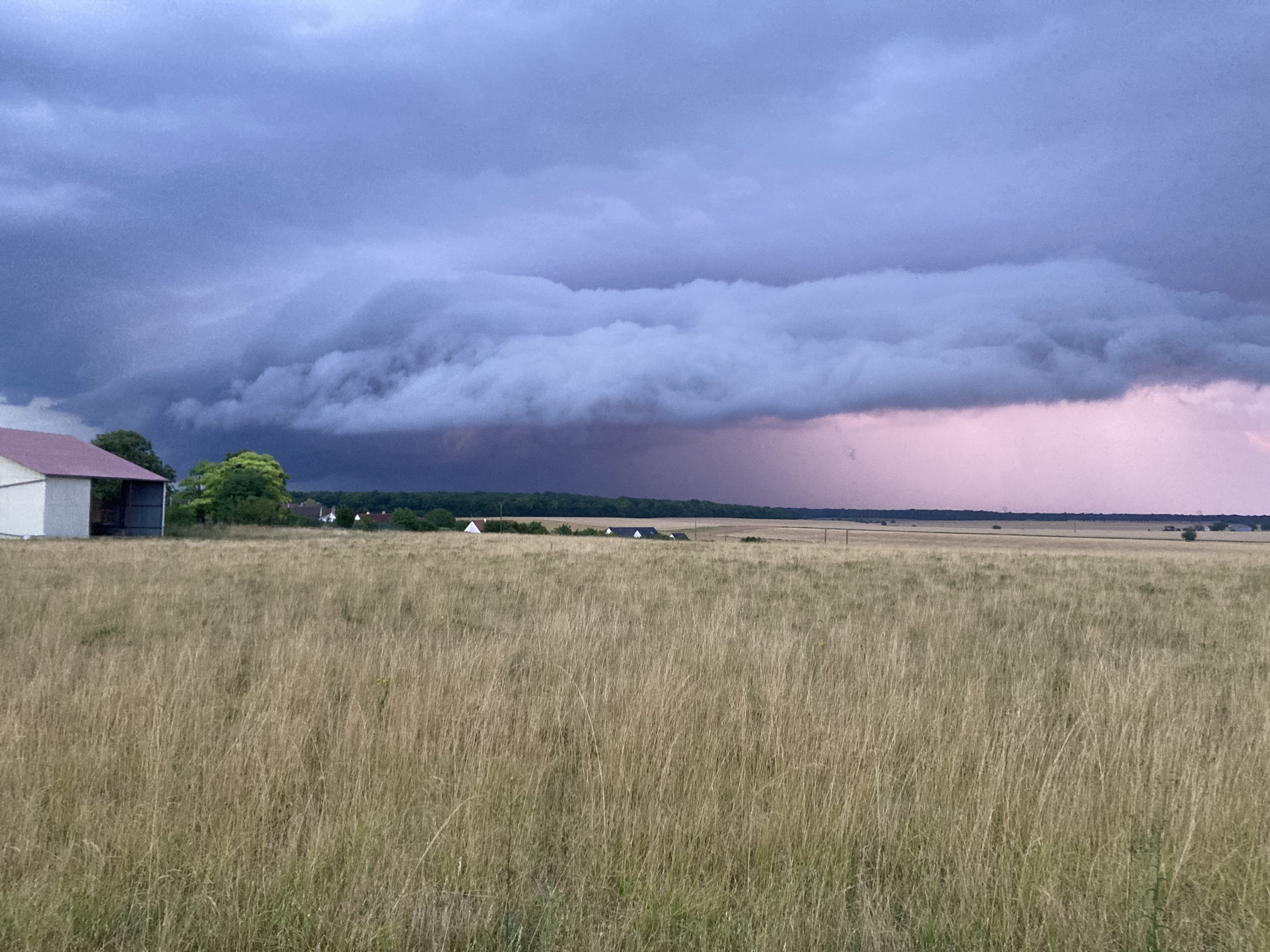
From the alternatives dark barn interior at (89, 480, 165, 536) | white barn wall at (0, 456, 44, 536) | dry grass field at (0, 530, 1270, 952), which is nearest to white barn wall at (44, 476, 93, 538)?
white barn wall at (0, 456, 44, 536)

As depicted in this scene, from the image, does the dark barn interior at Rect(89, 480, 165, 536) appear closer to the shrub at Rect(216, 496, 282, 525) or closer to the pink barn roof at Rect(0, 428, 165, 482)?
the pink barn roof at Rect(0, 428, 165, 482)

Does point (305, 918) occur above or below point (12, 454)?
below

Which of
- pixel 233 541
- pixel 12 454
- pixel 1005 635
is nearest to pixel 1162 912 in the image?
pixel 1005 635

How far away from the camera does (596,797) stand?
16.2 feet

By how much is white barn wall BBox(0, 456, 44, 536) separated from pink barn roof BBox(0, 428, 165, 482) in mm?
507

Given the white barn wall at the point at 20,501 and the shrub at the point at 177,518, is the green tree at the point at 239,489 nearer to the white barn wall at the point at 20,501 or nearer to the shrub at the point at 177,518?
Result: the shrub at the point at 177,518

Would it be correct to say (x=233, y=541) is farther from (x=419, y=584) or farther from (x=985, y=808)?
(x=985, y=808)

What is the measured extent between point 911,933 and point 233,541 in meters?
46.3

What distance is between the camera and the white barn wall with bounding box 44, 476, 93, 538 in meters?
43.2

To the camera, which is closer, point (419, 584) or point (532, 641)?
point (532, 641)

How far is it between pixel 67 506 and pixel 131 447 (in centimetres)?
4080

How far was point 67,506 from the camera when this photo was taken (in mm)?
44562

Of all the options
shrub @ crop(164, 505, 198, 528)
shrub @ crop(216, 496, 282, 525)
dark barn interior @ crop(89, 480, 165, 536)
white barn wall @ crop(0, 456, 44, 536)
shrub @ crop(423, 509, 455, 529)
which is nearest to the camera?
white barn wall @ crop(0, 456, 44, 536)

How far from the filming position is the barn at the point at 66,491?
43.0 metres
